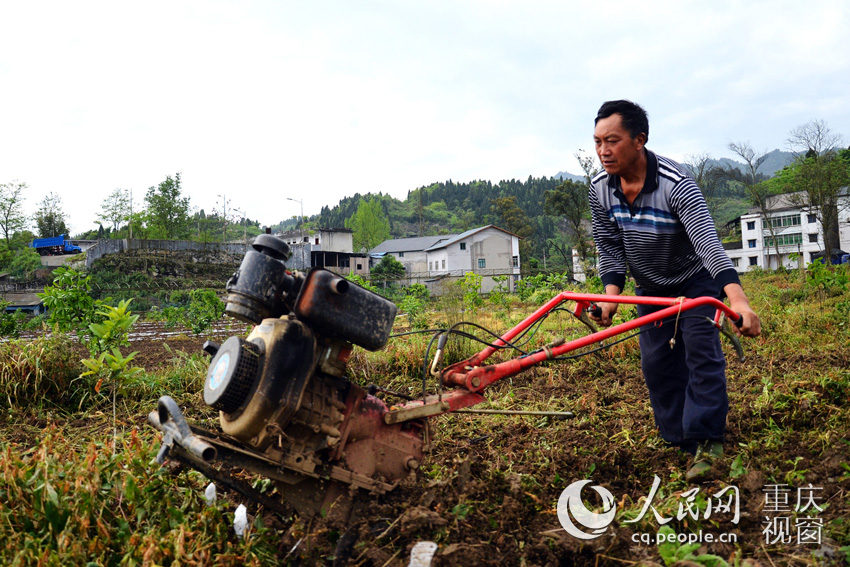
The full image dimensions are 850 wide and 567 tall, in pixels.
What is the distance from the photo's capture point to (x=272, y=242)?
98.5 inches

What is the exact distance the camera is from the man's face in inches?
123

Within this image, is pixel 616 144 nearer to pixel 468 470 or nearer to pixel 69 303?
pixel 468 470

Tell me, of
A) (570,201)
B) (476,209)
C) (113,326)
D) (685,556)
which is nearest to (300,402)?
(685,556)

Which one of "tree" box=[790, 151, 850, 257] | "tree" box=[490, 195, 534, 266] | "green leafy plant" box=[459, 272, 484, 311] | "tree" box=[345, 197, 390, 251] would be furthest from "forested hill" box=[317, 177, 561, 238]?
"green leafy plant" box=[459, 272, 484, 311]

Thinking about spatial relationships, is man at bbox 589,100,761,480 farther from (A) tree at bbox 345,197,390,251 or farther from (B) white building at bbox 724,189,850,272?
(A) tree at bbox 345,197,390,251

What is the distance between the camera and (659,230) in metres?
3.27

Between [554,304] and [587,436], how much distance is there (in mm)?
1193

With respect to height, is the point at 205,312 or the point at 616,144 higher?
the point at 616,144

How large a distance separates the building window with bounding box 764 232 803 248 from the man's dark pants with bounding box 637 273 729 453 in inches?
2160

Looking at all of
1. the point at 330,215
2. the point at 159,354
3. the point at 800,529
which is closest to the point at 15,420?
the point at 159,354

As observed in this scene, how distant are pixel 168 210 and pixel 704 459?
149ft

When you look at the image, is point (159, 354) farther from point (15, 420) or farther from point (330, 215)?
point (330, 215)

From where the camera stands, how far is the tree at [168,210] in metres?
43.4

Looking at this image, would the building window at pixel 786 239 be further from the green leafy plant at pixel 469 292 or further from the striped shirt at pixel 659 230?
the striped shirt at pixel 659 230
